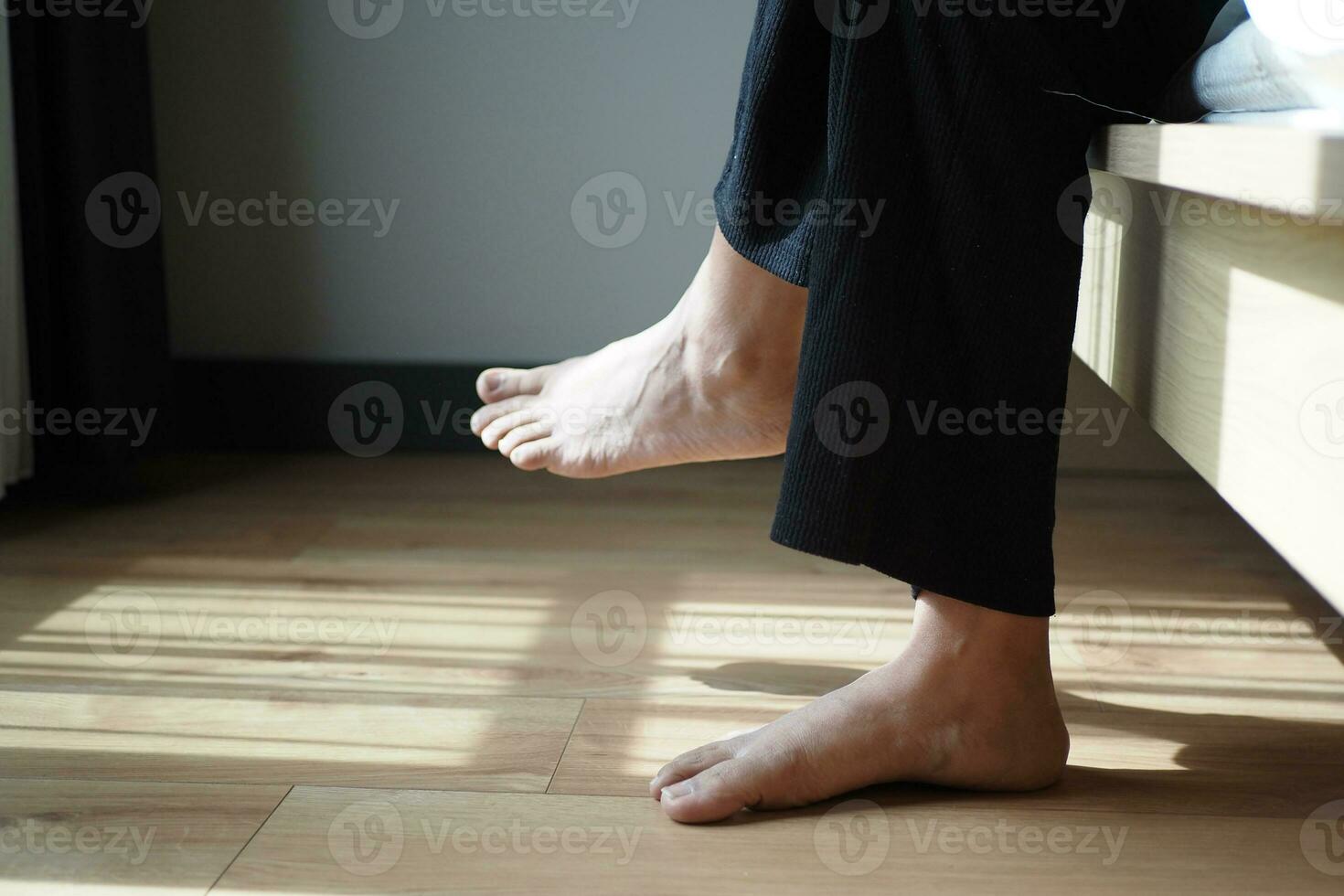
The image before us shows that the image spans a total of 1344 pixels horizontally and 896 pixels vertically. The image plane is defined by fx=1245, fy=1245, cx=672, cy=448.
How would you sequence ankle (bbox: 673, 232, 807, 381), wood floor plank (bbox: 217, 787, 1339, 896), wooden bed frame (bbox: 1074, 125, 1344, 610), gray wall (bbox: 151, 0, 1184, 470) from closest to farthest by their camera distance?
→ wooden bed frame (bbox: 1074, 125, 1344, 610) → wood floor plank (bbox: 217, 787, 1339, 896) → ankle (bbox: 673, 232, 807, 381) → gray wall (bbox: 151, 0, 1184, 470)

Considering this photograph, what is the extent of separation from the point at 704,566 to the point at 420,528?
37cm

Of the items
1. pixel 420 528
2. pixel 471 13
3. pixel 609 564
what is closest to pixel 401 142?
pixel 471 13

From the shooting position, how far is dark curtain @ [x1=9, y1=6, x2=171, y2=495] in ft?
5.03

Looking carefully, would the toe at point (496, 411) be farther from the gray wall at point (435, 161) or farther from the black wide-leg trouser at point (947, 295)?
the gray wall at point (435, 161)

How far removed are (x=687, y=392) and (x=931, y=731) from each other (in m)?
0.37

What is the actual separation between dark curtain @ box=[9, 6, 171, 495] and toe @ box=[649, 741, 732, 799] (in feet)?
3.47

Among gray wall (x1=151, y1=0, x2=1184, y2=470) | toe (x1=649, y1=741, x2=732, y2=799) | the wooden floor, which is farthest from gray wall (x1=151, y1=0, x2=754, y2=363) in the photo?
toe (x1=649, y1=741, x2=732, y2=799)

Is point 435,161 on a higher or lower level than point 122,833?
higher

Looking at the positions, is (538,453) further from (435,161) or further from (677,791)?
(435,161)

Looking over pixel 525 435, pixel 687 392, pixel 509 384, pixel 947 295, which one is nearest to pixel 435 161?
pixel 509 384

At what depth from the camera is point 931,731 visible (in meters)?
0.81

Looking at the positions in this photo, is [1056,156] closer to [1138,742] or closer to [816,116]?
[816,116]

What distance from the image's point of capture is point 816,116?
902 mm

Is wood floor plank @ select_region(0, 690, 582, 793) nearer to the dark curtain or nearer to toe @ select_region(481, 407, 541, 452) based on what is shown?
toe @ select_region(481, 407, 541, 452)
